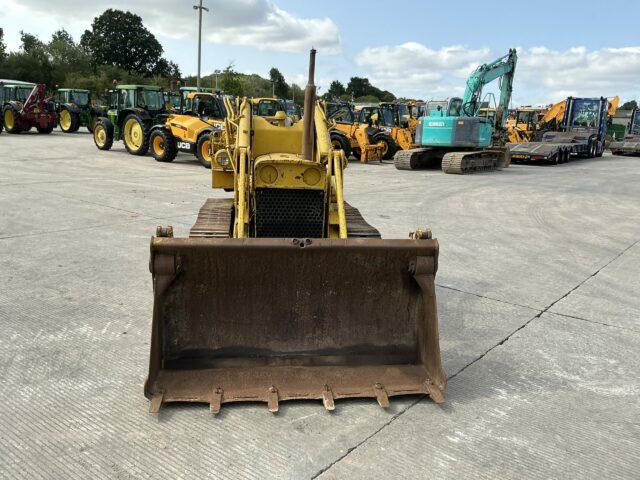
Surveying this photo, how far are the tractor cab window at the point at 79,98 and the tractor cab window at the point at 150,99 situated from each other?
1491cm

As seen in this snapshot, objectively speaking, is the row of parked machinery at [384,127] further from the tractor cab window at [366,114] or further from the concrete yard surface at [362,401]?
the concrete yard surface at [362,401]

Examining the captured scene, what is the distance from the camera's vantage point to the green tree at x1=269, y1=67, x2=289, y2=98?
3209 inches

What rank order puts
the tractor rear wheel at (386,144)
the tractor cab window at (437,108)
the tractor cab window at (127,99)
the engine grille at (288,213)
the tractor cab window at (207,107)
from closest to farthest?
the engine grille at (288,213) → the tractor cab window at (207,107) → the tractor cab window at (127,99) → the tractor cab window at (437,108) → the tractor rear wheel at (386,144)

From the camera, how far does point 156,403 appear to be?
3.18 meters

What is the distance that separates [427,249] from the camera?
11.8ft

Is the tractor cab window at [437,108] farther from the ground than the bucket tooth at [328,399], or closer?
farther from the ground

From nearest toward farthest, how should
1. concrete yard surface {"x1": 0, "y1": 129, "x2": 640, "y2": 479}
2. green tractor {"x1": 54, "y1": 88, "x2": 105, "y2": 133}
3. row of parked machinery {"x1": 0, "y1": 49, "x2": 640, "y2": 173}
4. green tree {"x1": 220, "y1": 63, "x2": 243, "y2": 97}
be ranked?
concrete yard surface {"x1": 0, "y1": 129, "x2": 640, "y2": 479}, row of parked machinery {"x1": 0, "y1": 49, "x2": 640, "y2": 173}, green tractor {"x1": 54, "y1": 88, "x2": 105, "y2": 133}, green tree {"x1": 220, "y1": 63, "x2": 243, "y2": 97}

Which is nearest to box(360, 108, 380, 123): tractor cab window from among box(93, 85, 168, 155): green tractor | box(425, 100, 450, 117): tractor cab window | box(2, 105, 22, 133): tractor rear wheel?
box(425, 100, 450, 117): tractor cab window

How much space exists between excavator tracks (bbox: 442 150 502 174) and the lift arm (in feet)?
5.10

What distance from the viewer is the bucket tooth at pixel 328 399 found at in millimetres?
3271

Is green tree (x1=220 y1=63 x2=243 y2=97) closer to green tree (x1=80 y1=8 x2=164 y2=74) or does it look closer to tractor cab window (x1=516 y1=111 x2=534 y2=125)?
tractor cab window (x1=516 y1=111 x2=534 y2=125)

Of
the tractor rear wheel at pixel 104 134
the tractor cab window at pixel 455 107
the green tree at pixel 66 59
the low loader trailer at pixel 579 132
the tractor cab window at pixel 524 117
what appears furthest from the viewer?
the green tree at pixel 66 59

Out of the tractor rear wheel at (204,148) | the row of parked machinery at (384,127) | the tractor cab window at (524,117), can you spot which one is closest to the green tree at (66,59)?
the row of parked machinery at (384,127)

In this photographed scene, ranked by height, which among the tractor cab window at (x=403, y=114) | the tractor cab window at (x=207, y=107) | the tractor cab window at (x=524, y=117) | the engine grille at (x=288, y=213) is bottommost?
the engine grille at (x=288, y=213)
